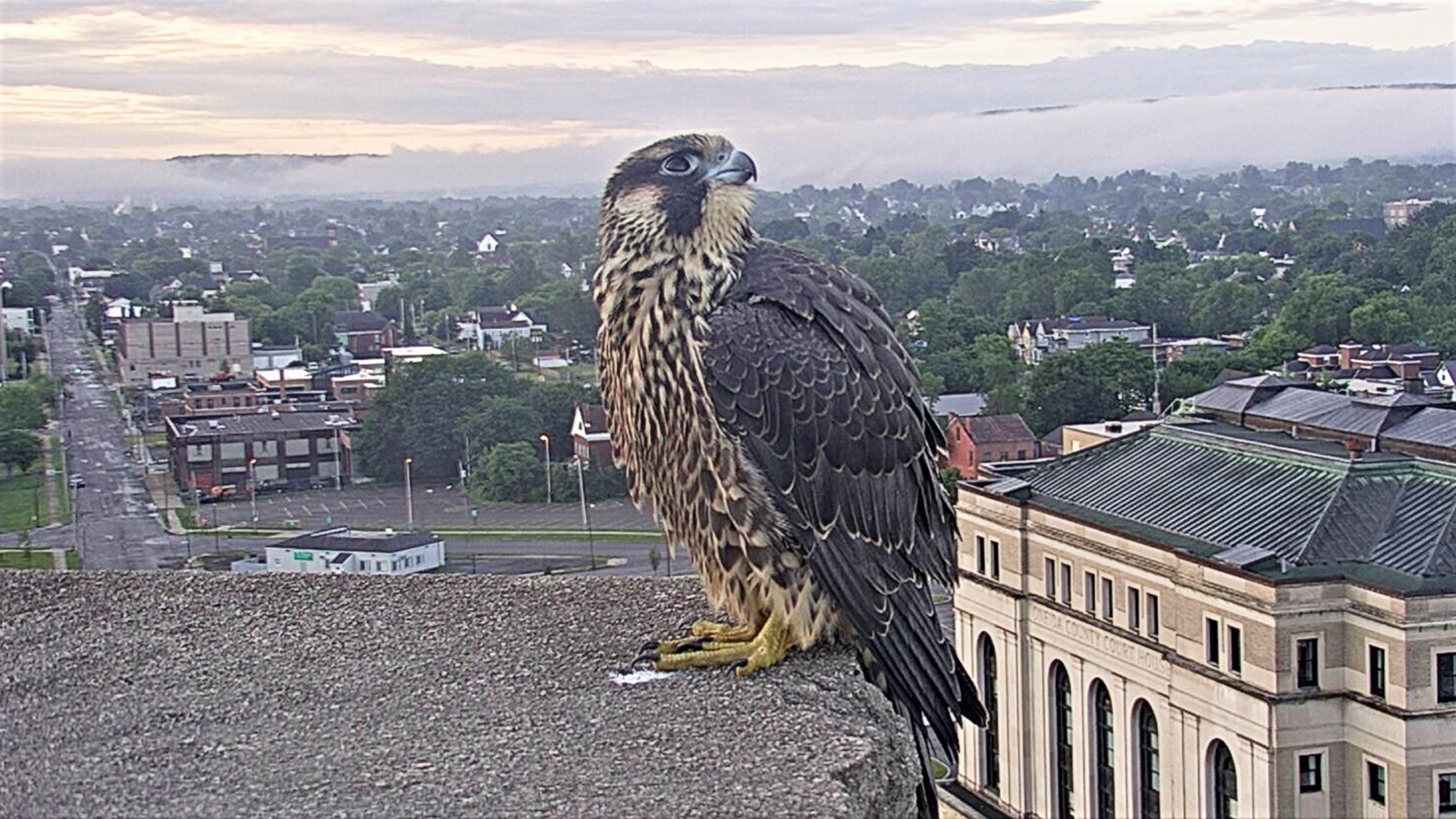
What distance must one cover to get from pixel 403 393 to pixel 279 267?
143 ft

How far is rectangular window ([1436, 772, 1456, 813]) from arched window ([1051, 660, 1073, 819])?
4602mm

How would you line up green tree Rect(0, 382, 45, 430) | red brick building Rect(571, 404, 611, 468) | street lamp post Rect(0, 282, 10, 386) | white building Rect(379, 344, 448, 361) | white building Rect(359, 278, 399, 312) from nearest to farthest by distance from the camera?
red brick building Rect(571, 404, 611, 468) → green tree Rect(0, 382, 45, 430) → white building Rect(379, 344, 448, 361) → street lamp post Rect(0, 282, 10, 386) → white building Rect(359, 278, 399, 312)

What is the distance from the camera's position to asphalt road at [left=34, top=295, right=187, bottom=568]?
29.3 metres

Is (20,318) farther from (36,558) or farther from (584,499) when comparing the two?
(36,558)

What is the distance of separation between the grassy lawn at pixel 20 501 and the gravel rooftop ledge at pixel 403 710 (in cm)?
2772

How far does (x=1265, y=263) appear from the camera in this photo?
6638 centimetres

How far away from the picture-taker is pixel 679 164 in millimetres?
3914

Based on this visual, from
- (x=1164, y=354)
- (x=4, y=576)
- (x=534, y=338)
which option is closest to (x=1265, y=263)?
(x=1164, y=354)

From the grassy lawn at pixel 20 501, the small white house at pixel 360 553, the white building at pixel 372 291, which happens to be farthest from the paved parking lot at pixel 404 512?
the white building at pixel 372 291

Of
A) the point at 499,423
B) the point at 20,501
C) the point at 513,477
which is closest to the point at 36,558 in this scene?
the point at 20,501

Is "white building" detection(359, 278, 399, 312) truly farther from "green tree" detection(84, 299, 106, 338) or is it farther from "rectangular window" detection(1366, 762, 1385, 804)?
"rectangular window" detection(1366, 762, 1385, 804)

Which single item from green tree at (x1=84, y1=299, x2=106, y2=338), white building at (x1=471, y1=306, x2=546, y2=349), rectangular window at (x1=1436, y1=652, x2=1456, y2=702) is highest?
green tree at (x1=84, y1=299, x2=106, y2=338)

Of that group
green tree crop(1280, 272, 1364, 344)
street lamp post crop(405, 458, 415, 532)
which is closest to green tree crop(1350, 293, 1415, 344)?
green tree crop(1280, 272, 1364, 344)

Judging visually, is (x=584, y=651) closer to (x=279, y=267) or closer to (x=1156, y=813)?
(x=1156, y=813)
